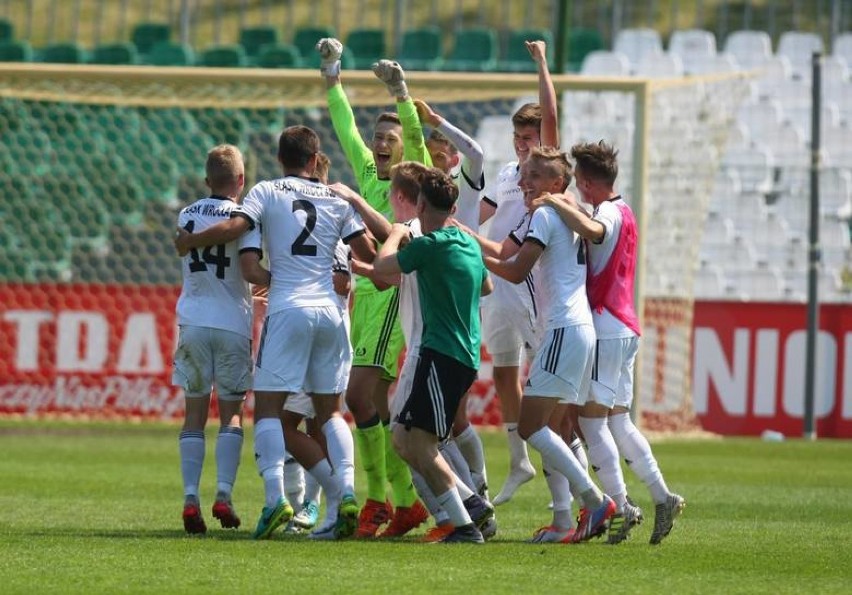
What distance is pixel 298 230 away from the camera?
8.13 metres

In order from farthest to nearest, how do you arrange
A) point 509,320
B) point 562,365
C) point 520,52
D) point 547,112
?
point 520,52, point 509,320, point 547,112, point 562,365

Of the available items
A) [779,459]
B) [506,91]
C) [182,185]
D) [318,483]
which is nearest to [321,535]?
[318,483]

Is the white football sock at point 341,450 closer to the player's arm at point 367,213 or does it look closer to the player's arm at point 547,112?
the player's arm at point 367,213

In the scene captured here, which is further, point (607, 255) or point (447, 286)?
point (607, 255)

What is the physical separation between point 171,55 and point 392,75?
54.6 feet

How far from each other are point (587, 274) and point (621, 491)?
3.85ft

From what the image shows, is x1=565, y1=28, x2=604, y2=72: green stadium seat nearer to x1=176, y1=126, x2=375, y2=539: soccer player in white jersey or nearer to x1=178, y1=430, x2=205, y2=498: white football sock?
x1=176, y1=126, x2=375, y2=539: soccer player in white jersey

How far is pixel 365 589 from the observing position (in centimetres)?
616

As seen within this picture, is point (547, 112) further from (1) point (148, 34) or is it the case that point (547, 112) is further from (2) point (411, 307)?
(1) point (148, 34)

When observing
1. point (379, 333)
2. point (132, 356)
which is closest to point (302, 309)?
point (379, 333)

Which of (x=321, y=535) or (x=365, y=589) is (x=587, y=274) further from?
(x=365, y=589)

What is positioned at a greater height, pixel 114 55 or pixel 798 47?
pixel 798 47

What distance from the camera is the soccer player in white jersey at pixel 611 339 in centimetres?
812

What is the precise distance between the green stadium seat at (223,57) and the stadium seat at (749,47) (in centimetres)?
775
